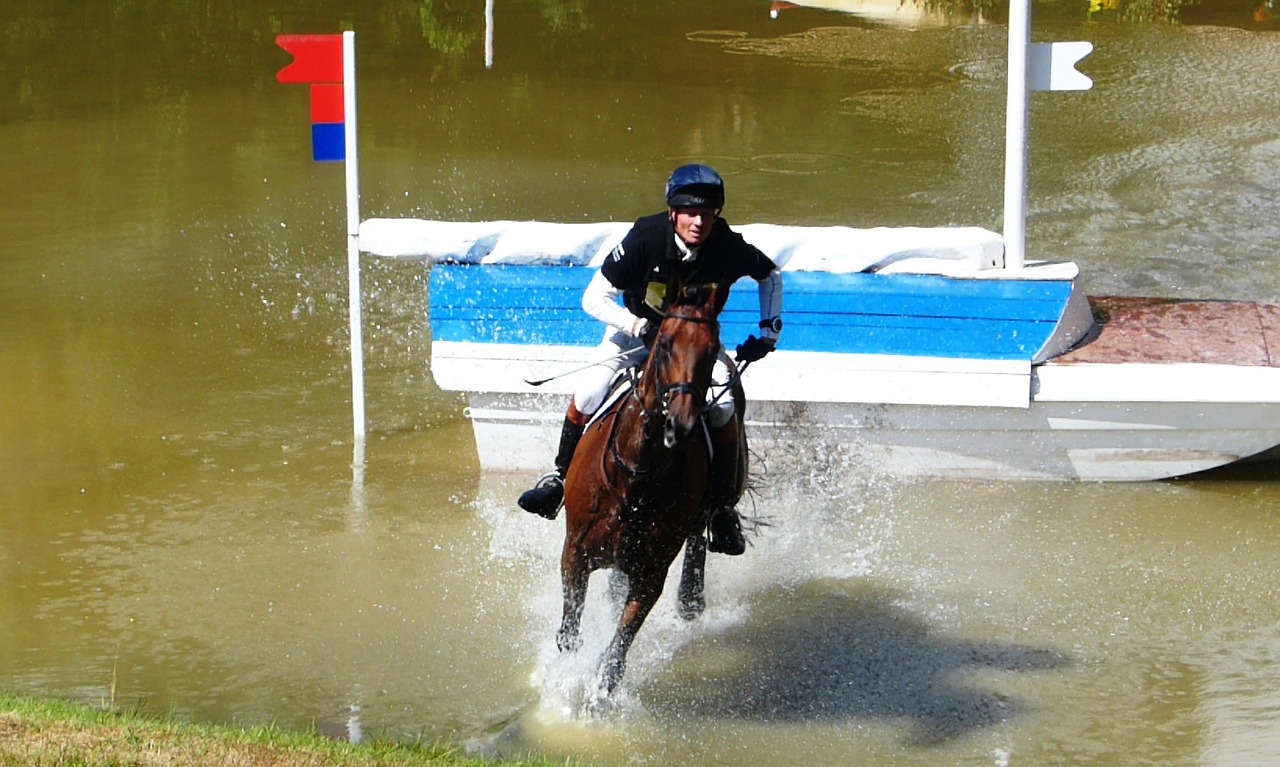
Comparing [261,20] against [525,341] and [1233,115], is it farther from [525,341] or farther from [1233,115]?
[525,341]

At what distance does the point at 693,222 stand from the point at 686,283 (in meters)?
0.22

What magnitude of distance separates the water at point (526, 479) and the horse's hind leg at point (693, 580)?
13 centimetres

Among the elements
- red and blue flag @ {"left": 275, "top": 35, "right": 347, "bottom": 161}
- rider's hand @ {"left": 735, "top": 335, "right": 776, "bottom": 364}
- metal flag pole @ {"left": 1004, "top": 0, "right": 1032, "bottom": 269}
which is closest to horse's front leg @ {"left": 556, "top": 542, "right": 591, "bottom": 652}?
rider's hand @ {"left": 735, "top": 335, "right": 776, "bottom": 364}

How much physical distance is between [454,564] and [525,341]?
4.88 ft

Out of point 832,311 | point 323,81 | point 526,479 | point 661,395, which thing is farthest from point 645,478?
point 323,81

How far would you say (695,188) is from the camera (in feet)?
19.1

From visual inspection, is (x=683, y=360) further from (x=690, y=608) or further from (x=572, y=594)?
(x=690, y=608)

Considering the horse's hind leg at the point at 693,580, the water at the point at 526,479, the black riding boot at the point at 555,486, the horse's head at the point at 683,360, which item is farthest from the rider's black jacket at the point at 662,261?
the water at the point at 526,479

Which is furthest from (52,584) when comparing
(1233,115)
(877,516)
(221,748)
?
(1233,115)

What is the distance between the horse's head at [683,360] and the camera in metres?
5.27

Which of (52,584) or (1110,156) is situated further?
(1110,156)

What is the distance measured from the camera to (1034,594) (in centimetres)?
758

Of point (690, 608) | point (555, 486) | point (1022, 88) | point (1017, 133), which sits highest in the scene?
point (1022, 88)

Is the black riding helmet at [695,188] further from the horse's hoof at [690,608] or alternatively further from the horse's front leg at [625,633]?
the horse's hoof at [690,608]
